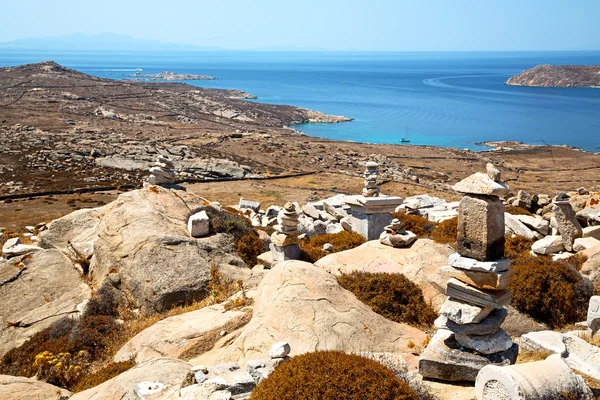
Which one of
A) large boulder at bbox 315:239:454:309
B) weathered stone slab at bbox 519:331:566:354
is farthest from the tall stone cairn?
weathered stone slab at bbox 519:331:566:354

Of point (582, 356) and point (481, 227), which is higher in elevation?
point (481, 227)

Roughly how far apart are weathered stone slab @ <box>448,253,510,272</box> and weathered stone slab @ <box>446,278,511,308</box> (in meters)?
0.41

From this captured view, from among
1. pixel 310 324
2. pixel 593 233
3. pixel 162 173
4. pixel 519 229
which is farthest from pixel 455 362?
pixel 162 173

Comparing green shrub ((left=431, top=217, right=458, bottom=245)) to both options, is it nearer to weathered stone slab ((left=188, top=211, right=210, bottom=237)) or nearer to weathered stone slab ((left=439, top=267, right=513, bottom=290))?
weathered stone slab ((left=188, top=211, right=210, bottom=237))

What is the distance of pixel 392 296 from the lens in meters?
11.4

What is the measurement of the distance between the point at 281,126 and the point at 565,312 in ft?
312

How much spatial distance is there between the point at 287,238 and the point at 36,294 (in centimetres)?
686

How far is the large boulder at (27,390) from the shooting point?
8.68 meters

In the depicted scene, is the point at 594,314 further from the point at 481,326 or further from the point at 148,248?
the point at 148,248

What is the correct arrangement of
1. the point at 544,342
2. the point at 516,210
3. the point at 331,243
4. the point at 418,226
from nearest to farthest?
the point at 544,342 < the point at 331,243 < the point at 418,226 < the point at 516,210

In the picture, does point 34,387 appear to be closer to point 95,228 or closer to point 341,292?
point 341,292

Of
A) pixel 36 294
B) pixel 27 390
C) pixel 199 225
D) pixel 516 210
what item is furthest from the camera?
pixel 516 210

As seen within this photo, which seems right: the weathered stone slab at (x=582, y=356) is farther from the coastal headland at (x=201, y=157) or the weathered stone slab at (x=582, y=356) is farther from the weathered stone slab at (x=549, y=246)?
the coastal headland at (x=201, y=157)

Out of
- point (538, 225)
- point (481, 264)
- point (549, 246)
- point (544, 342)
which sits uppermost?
point (481, 264)
